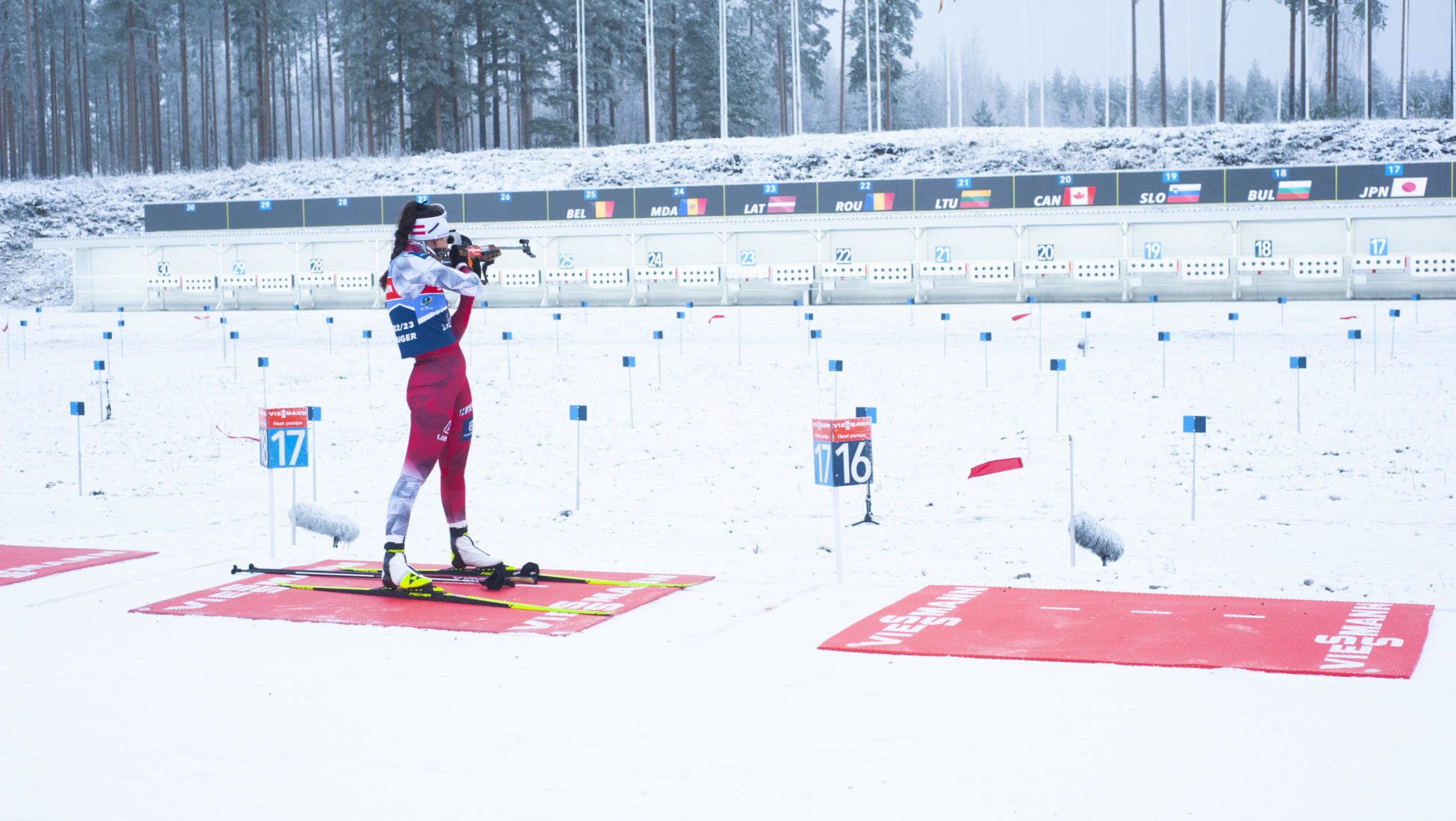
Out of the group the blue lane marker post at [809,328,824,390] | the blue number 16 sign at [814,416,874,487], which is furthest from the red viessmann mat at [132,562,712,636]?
the blue lane marker post at [809,328,824,390]

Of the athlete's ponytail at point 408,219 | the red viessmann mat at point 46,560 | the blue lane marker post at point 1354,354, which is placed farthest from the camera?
the blue lane marker post at point 1354,354

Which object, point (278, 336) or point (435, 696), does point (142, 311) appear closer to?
point (278, 336)

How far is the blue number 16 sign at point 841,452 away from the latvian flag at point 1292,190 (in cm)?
3197

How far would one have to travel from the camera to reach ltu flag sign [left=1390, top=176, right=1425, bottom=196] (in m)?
35.3

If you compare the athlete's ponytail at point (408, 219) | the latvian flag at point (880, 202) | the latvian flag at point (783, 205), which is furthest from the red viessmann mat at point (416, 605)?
the latvian flag at point (783, 205)

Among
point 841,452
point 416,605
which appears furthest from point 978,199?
point 416,605

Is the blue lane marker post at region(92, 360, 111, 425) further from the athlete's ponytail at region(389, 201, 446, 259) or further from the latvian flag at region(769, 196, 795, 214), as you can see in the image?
the latvian flag at region(769, 196, 795, 214)

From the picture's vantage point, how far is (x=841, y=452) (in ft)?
26.8

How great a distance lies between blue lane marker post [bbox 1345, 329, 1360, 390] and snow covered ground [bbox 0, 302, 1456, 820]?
16 centimetres

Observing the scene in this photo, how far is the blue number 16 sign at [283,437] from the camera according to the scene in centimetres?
895

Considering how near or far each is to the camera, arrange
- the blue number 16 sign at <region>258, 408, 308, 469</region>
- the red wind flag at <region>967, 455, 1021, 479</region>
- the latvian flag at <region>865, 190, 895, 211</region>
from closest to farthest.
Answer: the blue number 16 sign at <region>258, 408, 308, 469</region>, the red wind flag at <region>967, 455, 1021, 479</region>, the latvian flag at <region>865, 190, 895, 211</region>

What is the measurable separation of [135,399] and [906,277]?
22.3m

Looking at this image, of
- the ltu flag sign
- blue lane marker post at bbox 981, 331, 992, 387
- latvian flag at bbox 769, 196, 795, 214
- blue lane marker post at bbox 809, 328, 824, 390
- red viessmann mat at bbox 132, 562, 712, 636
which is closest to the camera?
red viessmann mat at bbox 132, 562, 712, 636

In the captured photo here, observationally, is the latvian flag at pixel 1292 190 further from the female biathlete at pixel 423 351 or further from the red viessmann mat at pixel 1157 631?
the female biathlete at pixel 423 351
